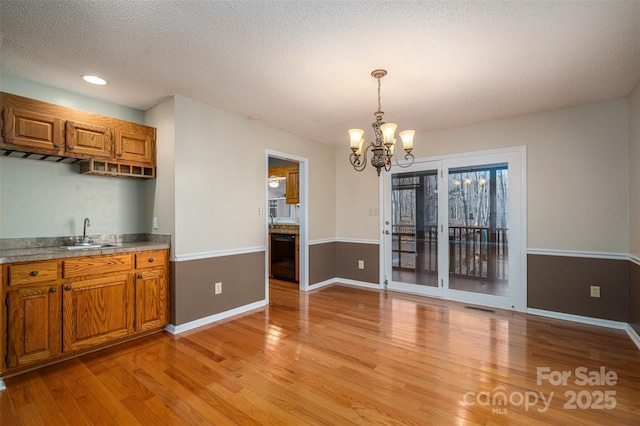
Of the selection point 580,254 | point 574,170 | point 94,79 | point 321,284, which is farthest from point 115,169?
point 580,254

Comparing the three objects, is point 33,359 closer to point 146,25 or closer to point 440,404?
point 146,25

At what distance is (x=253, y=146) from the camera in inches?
154

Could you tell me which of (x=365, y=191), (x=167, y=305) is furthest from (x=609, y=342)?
(x=167, y=305)

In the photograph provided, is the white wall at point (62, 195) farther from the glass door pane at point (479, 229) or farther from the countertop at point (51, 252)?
the glass door pane at point (479, 229)

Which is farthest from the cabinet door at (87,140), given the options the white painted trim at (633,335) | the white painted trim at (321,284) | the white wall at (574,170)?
the white painted trim at (633,335)

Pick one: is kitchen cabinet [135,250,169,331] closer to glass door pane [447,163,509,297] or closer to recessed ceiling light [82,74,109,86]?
recessed ceiling light [82,74,109,86]

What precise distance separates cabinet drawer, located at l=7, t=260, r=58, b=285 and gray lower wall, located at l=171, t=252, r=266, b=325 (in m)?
0.96

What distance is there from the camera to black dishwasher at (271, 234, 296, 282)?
5.32 metres

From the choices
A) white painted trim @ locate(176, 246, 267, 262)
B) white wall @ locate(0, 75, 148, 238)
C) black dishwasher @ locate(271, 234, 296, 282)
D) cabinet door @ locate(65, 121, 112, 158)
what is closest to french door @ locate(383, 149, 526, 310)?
black dishwasher @ locate(271, 234, 296, 282)

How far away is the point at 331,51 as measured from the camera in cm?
223

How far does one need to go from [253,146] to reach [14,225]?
2.41 metres

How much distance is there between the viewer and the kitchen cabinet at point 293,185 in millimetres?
5516

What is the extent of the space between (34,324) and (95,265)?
1.82ft

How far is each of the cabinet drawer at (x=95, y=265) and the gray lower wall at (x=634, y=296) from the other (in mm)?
4722
